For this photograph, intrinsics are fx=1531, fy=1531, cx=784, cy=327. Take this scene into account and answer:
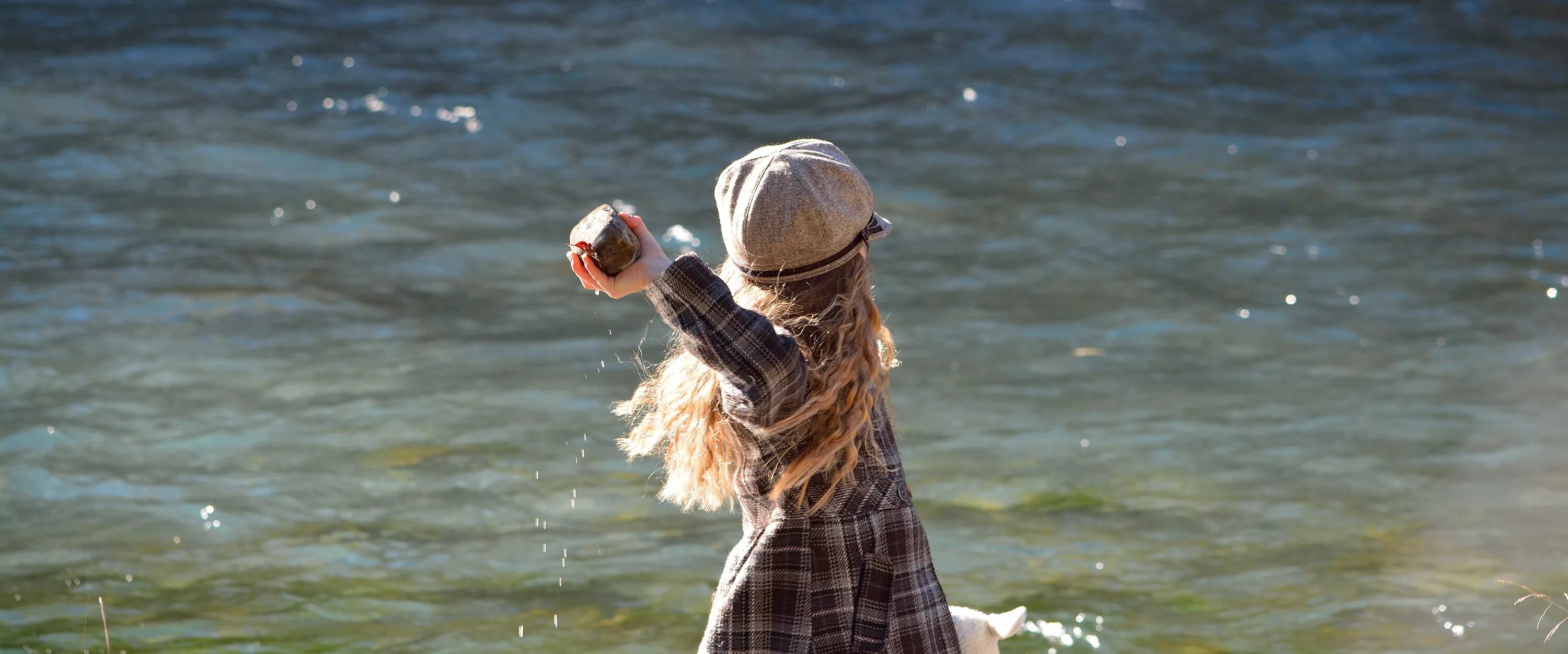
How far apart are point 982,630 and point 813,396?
1.81 ft

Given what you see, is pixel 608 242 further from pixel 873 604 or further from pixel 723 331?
pixel 873 604

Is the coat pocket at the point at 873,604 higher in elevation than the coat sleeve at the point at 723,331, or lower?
lower

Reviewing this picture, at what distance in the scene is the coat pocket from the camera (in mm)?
2553

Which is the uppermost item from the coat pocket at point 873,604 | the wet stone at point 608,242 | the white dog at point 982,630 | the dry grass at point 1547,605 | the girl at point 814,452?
the wet stone at point 608,242

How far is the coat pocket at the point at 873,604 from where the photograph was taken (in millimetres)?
2553

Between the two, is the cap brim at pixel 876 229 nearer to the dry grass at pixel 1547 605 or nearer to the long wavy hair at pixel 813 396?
the long wavy hair at pixel 813 396

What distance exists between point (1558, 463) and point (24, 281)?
7.67m

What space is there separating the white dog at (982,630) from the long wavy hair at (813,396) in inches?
13.0

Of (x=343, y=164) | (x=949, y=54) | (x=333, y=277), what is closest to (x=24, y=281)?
(x=333, y=277)

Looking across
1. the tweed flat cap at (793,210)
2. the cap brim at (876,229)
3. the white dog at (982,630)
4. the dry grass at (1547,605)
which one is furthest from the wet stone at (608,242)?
the dry grass at (1547,605)

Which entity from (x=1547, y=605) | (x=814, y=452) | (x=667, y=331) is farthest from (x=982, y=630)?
(x=667, y=331)

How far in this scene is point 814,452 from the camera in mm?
2508

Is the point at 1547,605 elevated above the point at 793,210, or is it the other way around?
the point at 793,210

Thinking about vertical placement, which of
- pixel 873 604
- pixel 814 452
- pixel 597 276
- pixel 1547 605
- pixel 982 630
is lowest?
pixel 1547 605
